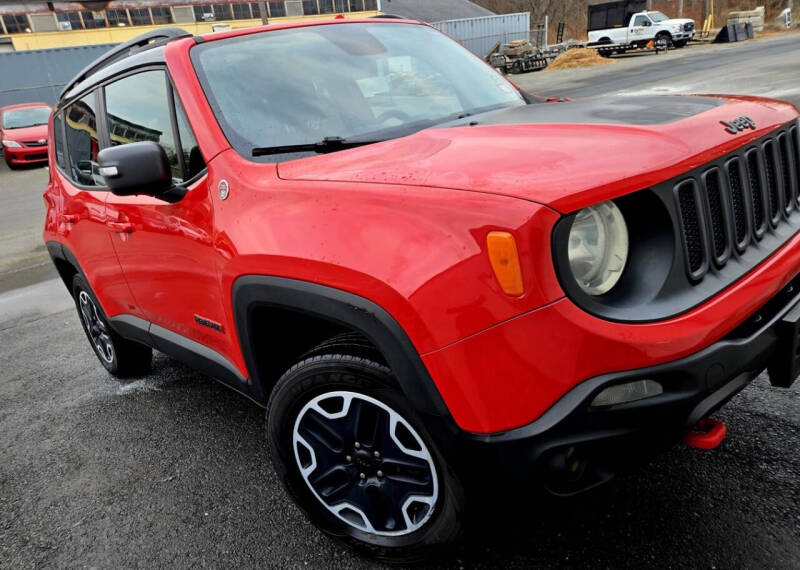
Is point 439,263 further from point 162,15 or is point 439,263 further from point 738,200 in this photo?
point 162,15

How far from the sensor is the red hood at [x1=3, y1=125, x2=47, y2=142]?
16.3 metres

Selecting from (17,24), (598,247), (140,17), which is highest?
(17,24)

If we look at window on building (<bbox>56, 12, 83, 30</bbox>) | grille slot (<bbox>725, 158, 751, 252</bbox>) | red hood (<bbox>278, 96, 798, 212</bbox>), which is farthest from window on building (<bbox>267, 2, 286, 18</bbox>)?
grille slot (<bbox>725, 158, 751, 252</bbox>)

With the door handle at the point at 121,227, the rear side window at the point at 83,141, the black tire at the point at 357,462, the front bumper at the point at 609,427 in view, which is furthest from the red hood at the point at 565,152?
the rear side window at the point at 83,141

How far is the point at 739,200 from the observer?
1.96m

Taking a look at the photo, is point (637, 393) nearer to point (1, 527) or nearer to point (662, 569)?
point (662, 569)

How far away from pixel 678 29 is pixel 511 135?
34.6 metres

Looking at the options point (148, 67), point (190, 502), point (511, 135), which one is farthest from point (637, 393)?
point (148, 67)

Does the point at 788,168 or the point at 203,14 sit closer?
the point at 788,168

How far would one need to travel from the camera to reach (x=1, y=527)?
2670mm

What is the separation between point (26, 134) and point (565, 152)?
18188mm

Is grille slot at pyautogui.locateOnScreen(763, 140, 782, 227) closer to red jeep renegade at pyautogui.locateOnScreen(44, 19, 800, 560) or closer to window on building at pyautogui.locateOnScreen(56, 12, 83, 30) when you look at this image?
red jeep renegade at pyautogui.locateOnScreen(44, 19, 800, 560)

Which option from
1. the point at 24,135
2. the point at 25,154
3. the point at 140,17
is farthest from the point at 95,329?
the point at 140,17

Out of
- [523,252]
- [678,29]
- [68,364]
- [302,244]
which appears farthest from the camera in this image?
[678,29]
